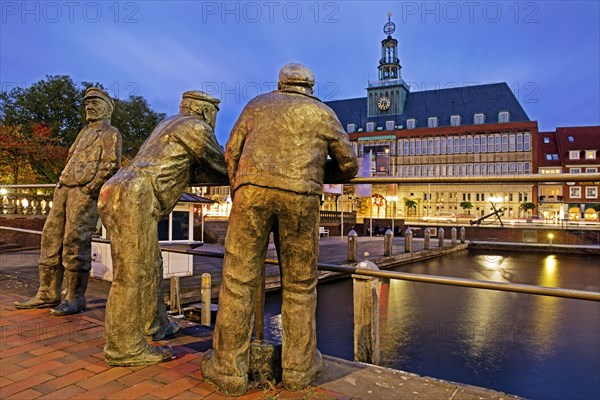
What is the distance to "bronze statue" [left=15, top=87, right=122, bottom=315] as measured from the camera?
11.7 ft

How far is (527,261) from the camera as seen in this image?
946 inches

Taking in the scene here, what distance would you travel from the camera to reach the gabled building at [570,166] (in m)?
47.0

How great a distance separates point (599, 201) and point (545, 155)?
8.14 m

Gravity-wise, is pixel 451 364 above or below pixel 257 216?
below

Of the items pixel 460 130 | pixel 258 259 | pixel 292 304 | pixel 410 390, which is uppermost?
pixel 460 130

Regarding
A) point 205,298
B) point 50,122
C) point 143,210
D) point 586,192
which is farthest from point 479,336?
point 586,192

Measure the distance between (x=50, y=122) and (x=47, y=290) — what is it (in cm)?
2227

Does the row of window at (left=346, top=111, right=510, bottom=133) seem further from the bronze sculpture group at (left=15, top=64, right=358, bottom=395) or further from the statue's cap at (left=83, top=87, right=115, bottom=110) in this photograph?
the bronze sculpture group at (left=15, top=64, right=358, bottom=395)

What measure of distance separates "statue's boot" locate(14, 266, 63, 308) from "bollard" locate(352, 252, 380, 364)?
9.07ft

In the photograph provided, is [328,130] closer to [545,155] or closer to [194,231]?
[194,231]

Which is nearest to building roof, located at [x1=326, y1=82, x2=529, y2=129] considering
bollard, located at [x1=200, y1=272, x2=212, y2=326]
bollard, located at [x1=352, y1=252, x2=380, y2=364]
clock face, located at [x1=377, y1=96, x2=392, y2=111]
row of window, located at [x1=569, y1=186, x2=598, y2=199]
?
clock face, located at [x1=377, y1=96, x2=392, y2=111]

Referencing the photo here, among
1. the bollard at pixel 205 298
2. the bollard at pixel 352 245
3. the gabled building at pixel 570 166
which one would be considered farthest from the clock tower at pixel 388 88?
the bollard at pixel 205 298

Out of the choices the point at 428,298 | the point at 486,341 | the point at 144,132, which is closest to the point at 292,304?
the point at 486,341

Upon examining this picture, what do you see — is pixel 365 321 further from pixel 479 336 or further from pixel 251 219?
pixel 479 336
